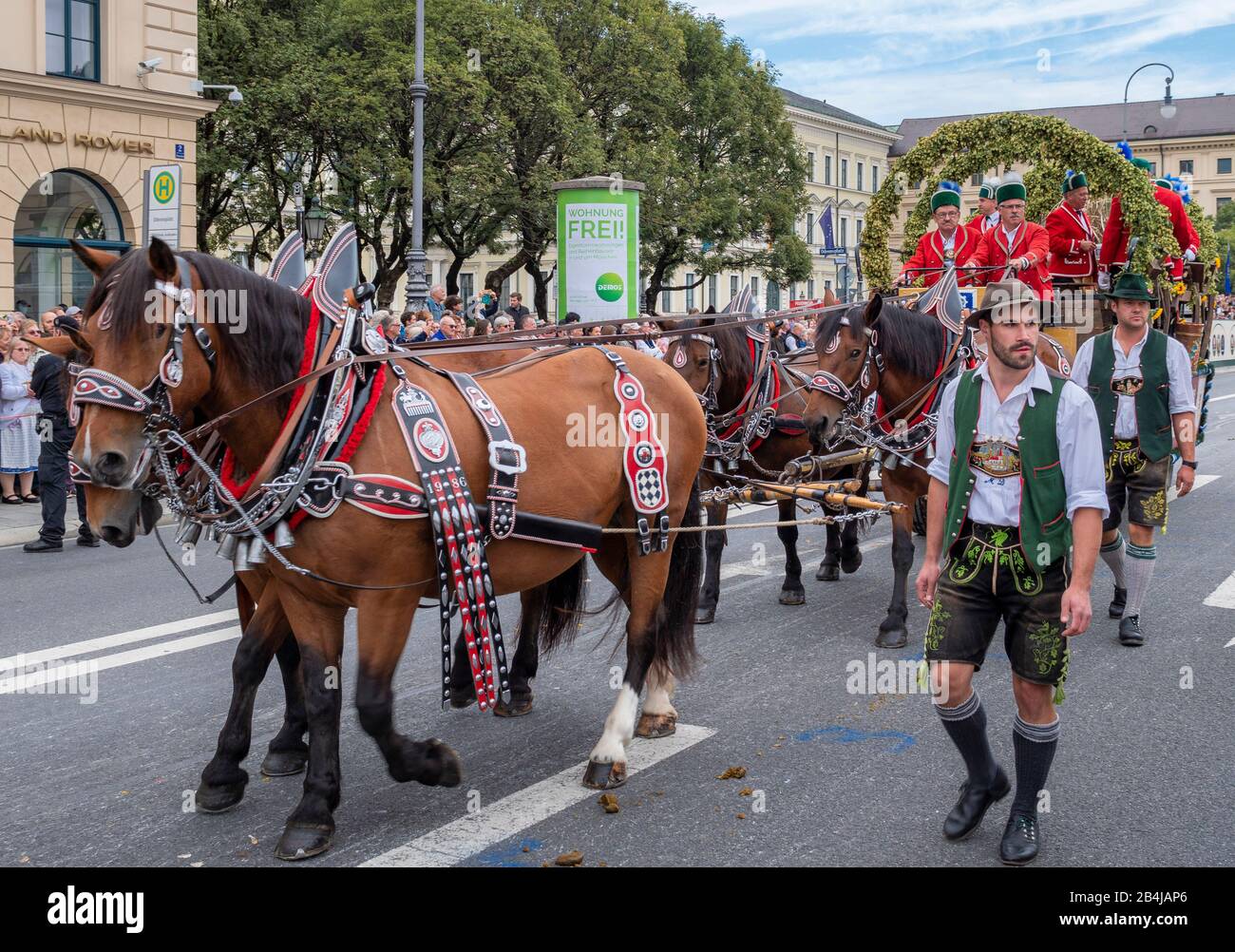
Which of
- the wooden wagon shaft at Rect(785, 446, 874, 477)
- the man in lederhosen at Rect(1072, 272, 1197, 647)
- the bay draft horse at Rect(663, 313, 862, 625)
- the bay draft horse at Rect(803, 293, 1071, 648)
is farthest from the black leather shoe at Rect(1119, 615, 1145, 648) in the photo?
the bay draft horse at Rect(663, 313, 862, 625)

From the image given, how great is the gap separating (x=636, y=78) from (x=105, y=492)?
4182 cm

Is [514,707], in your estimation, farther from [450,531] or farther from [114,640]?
[114,640]

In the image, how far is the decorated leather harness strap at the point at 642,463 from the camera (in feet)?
17.0

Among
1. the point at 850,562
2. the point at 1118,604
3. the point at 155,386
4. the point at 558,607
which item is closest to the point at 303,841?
the point at 155,386

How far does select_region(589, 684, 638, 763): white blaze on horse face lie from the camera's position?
4.98 meters

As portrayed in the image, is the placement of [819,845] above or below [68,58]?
below

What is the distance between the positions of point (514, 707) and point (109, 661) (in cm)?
244

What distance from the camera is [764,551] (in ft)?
34.1

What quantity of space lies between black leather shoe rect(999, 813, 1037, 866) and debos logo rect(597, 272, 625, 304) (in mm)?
15776

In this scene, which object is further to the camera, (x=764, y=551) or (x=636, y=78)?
(x=636, y=78)

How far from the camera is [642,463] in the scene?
17.2 feet

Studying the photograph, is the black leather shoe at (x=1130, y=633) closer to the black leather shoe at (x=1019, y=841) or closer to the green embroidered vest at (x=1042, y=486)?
the black leather shoe at (x=1019, y=841)

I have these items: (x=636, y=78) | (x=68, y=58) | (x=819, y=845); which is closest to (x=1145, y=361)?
(x=819, y=845)

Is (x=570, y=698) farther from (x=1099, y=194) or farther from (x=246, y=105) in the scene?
(x=246, y=105)
